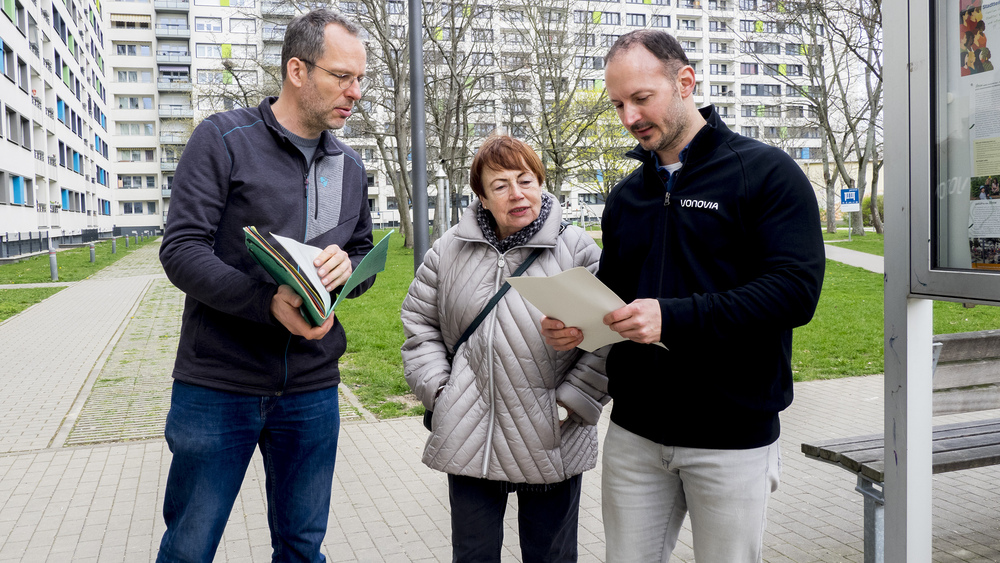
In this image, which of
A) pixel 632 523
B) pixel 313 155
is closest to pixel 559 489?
pixel 632 523

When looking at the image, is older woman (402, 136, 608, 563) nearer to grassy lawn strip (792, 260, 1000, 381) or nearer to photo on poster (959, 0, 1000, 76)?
photo on poster (959, 0, 1000, 76)

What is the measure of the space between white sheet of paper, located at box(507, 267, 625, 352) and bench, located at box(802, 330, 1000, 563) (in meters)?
1.66

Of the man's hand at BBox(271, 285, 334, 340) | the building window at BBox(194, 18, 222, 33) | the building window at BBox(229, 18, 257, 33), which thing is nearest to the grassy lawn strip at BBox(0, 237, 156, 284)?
the building window at BBox(229, 18, 257, 33)

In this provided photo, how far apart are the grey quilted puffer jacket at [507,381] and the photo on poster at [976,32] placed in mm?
1331

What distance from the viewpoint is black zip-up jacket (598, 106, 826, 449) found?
7.14 ft

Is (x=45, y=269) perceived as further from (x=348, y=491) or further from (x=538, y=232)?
(x=538, y=232)

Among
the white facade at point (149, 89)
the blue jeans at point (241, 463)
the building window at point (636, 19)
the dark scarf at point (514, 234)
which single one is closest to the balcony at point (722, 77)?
the white facade at point (149, 89)

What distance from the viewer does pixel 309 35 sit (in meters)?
2.62

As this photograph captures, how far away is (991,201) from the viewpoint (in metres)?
2.26

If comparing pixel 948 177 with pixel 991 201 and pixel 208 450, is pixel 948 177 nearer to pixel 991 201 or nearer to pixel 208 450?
pixel 991 201

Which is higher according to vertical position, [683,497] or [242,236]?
[242,236]

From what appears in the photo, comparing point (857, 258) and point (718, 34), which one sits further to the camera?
point (718, 34)

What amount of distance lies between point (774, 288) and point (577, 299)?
1.76ft

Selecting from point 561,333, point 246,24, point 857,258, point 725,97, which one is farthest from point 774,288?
point 725,97
